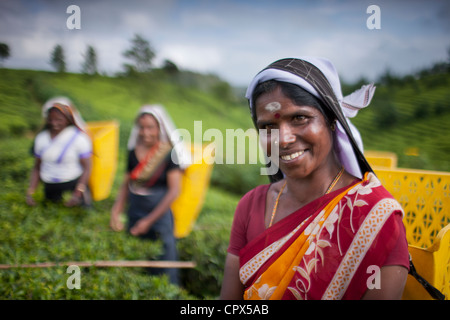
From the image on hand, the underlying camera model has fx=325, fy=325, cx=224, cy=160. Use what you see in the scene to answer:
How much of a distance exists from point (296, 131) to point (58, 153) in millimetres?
3432

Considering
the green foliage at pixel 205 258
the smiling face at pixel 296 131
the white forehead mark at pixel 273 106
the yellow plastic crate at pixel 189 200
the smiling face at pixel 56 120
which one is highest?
the smiling face at pixel 56 120

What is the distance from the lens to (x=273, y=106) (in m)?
1.42

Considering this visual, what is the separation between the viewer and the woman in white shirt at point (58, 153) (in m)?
3.91

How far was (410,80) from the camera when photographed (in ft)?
28.1

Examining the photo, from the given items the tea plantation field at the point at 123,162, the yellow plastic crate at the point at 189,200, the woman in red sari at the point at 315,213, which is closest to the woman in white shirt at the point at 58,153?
the tea plantation field at the point at 123,162

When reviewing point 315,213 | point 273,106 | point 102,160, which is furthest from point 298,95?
point 102,160

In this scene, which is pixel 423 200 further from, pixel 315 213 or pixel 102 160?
pixel 102 160

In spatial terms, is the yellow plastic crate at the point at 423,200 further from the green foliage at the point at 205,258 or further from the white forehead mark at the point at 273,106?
the green foliage at the point at 205,258

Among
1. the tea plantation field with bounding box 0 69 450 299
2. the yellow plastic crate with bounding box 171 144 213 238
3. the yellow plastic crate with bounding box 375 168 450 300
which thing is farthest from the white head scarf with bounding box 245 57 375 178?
the yellow plastic crate with bounding box 171 144 213 238

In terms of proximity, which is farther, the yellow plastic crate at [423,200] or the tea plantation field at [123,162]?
the tea plantation field at [123,162]

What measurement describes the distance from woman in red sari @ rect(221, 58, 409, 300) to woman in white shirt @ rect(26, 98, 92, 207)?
295 cm
